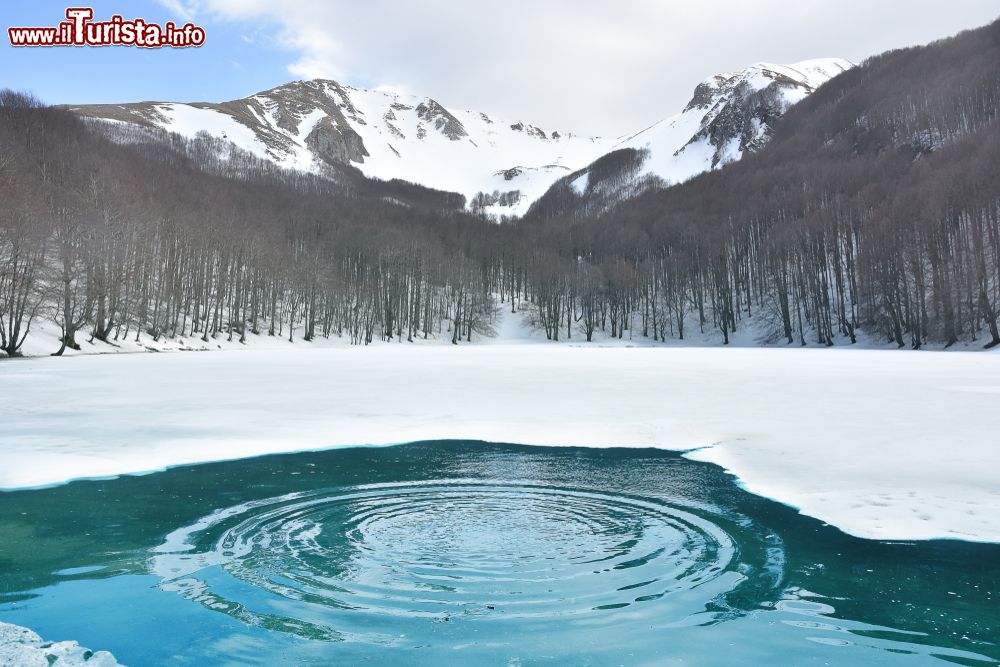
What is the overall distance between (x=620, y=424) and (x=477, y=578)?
752 centimetres

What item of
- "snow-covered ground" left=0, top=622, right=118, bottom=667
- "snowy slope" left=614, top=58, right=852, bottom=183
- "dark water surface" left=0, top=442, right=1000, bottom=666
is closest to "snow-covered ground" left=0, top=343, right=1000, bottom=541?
"dark water surface" left=0, top=442, right=1000, bottom=666

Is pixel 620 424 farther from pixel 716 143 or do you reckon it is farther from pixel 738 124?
pixel 716 143

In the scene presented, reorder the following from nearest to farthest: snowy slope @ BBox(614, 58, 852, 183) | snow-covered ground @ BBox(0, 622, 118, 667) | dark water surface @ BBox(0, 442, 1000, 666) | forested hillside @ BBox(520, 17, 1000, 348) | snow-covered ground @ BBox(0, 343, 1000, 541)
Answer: snow-covered ground @ BBox(0, 622, 118, 667), dark water surface @ BBox(0, 442, 1000, 666), snow-covered ground @ BBox(0, 343, 1000, 541), forested hillside @ BBox(520, 17, 1000, 348), snowy slope @ BBox(614, 58, 852, 183)

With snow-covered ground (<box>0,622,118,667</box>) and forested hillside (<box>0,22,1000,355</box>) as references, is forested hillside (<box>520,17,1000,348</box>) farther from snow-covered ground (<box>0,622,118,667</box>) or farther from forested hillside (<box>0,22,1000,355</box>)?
snow-covered ground (<box>0,622,118,667</box>)

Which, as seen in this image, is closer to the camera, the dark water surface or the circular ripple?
the dark water surface

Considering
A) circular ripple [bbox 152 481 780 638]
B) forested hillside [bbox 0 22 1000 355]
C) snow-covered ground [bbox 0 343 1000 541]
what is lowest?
circular ripple [bbox 152 481 780 638]

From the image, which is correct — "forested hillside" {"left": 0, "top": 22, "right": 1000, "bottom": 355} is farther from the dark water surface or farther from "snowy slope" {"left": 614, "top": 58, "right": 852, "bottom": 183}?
the dark water surface

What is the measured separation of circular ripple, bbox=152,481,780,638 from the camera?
407cm

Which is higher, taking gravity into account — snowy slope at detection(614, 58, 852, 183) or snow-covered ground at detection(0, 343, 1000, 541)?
snowy slope at detection(614, 58, 852, 183)

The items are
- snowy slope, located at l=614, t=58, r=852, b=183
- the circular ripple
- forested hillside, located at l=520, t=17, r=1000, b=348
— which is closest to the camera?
the circular ripple

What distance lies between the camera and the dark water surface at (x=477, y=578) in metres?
3.57

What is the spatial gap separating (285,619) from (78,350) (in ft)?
136

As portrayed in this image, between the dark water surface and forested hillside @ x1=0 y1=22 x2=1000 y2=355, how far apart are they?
3238 centimetres

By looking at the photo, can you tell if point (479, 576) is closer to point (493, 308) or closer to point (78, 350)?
point (78, 350)
